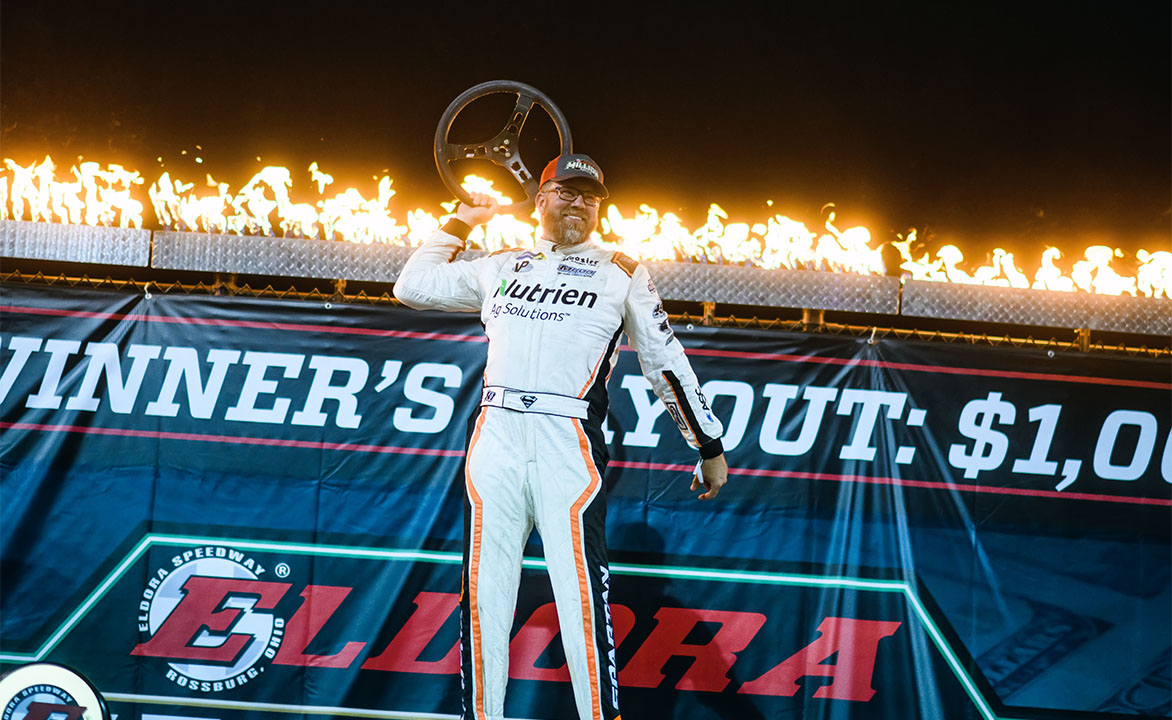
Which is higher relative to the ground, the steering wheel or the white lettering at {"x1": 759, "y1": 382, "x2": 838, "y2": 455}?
the steering wheel

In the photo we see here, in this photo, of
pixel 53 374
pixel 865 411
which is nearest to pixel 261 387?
pixel 53 374

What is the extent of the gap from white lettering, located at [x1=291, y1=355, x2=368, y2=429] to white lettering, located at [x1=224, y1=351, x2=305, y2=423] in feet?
0.22

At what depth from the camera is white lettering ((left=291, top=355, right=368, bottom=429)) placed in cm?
406

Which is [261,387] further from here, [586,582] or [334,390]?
[586,582]

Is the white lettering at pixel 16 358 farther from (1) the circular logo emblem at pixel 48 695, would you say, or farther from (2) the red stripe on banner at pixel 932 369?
(2) the red stripe on banner at pixel 932 369

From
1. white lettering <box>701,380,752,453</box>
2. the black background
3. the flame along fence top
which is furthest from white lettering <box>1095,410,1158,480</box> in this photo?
white lettering <box>701,380,752,453</box>

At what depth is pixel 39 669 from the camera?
3508 mm

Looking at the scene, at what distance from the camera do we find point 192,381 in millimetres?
4051

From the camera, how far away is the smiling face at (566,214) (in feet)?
10.3

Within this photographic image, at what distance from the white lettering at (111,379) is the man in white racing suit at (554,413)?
5.02ft

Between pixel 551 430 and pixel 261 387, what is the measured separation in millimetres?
1713

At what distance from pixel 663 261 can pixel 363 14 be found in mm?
2381

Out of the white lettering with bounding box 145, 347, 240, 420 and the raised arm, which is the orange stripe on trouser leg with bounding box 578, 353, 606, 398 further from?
the white lettering with bounding box 145, 347, 240, 420

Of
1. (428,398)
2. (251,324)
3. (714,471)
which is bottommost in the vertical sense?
(714,471)
